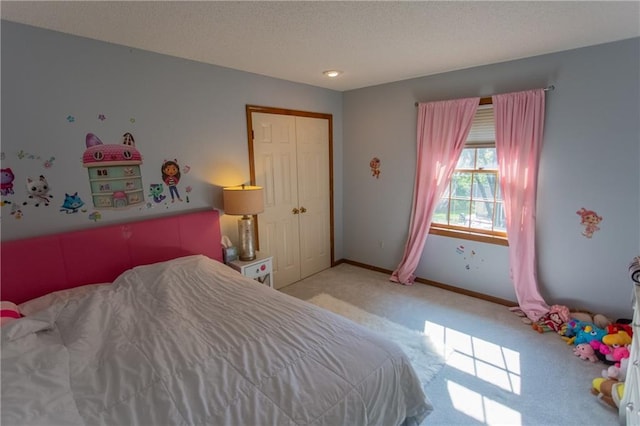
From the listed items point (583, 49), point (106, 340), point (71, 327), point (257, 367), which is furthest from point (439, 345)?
point (583, 49)

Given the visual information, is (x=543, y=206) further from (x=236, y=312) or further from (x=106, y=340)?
(x=106, y=340)

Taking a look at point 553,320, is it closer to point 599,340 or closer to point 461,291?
point 599,340

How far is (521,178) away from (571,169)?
364 millimetres

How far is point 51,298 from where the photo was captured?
75.3 inches

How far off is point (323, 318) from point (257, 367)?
0.48 meters

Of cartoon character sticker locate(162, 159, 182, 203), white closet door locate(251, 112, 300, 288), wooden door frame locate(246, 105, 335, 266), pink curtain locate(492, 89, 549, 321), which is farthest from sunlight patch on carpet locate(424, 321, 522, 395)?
cartoon character sticker locate(162, 159, 182, 203)

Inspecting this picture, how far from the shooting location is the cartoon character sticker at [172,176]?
2.60 meters

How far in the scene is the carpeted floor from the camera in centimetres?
187

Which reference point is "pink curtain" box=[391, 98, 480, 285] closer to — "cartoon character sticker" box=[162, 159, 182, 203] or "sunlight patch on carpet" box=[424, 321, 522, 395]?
"sunlight patch on carpet" box=[424, 321, 522, 395]

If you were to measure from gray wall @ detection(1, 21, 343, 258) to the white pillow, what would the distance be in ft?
1.37

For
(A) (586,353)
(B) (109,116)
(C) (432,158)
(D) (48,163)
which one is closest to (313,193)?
(C) (432,158)

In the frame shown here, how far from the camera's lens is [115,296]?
6.24 feet

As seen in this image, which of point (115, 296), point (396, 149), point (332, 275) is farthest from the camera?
point (332, 275)

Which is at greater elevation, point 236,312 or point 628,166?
point 628,166
